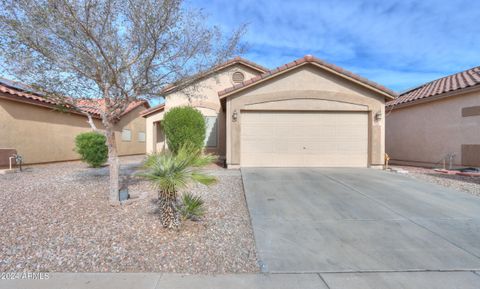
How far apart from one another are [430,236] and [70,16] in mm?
7383

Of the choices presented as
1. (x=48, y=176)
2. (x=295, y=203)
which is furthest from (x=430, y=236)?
(x=48, y=176)

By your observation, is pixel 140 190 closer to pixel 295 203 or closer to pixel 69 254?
pixel 69 254

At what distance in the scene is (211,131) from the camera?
14.4 metres

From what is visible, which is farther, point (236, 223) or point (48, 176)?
point (48, 176)

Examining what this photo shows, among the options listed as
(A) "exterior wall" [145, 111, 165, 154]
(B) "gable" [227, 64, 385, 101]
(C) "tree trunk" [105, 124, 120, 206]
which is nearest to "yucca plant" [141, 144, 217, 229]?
(C) "tree trunk" [105, 124, 120, 206]

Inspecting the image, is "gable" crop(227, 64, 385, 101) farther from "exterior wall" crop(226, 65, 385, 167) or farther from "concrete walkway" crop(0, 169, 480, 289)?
"concrete walkway" crop(0, 169, 480, 289)

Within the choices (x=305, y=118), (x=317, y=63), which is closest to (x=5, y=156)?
(x=305, y=118)

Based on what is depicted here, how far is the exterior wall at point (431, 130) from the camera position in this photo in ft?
36.0

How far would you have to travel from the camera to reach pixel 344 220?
198 inches

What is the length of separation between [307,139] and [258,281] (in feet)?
28.8

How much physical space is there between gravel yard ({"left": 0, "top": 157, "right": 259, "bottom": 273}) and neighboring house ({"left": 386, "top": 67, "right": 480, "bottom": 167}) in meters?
10.7

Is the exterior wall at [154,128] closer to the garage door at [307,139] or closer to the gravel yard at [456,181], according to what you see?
the garage door at [307,139]

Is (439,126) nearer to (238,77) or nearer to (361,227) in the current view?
(238,77)

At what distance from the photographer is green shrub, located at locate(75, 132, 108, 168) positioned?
427 inches
